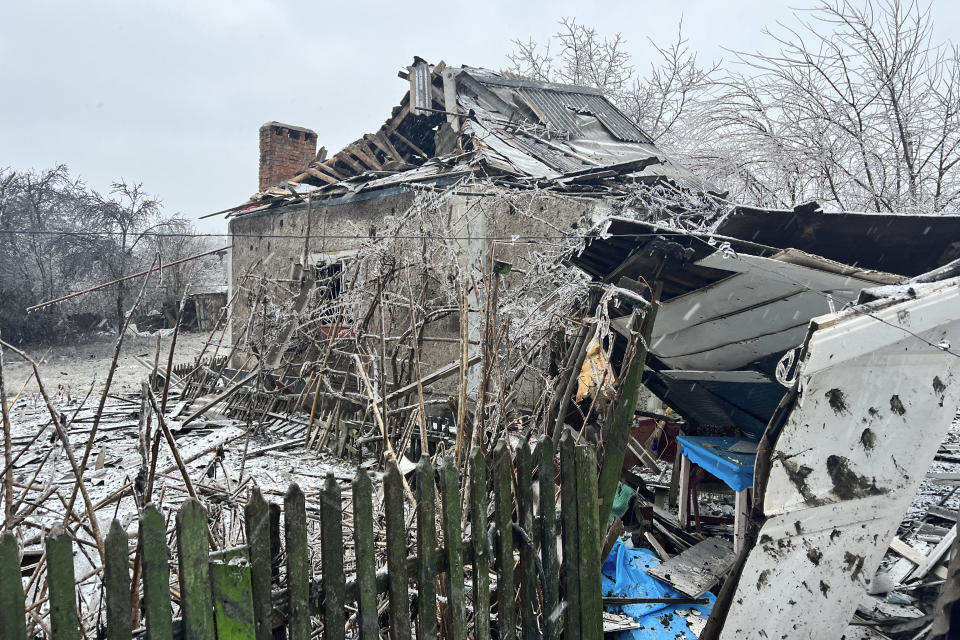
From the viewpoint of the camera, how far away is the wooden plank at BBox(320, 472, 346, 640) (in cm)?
191

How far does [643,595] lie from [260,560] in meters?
2.85

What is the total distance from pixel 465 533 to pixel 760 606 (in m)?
1.43

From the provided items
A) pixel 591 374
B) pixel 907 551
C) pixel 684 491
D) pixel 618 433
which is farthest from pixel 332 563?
pixel 907 551

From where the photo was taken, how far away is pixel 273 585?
Answer: 6.63 feet

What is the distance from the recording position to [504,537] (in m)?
2.38

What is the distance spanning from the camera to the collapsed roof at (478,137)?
904cm

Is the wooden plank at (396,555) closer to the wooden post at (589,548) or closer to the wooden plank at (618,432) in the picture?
the wooden post at (589,548)

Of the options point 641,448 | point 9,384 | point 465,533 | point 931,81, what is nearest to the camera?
point 465,533

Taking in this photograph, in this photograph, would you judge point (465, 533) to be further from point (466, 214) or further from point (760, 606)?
point (466, 214)

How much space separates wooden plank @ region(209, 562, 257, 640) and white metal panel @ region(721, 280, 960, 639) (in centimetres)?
214

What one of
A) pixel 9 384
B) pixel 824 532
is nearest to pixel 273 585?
pixel 824 532

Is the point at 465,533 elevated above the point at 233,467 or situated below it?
above

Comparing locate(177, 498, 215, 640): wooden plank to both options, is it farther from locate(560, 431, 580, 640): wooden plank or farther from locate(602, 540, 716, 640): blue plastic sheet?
locate(602, 540, 716, 640): blue plastic sheet

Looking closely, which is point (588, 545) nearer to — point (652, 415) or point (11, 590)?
point (11, 590)
